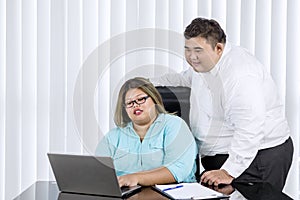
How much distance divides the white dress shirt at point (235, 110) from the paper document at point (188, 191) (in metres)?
0.32

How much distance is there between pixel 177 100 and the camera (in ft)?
8.48

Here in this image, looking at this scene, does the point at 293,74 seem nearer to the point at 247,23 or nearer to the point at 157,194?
the point at 247,23

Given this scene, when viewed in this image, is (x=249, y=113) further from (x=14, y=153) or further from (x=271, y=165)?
(x=14, y=153)

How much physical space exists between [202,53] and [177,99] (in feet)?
0.91

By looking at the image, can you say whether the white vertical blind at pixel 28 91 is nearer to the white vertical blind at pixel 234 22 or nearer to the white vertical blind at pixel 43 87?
the white vertical blind at pixel 43 87

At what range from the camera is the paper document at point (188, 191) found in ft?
6.04

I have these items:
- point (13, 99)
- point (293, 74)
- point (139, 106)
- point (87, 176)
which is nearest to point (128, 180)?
point (87, 176)

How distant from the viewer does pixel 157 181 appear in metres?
2.06

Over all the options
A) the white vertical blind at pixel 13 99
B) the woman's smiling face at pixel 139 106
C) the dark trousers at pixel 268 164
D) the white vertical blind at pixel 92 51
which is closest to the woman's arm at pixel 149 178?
the woman's smiling face at pixel 139 106

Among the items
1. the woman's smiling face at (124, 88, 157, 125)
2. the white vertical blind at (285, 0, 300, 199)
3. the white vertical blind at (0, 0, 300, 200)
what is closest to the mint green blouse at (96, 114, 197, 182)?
the woman's smiling face at (124, 88, 157, 125)

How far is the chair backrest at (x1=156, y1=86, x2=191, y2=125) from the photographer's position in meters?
2.54

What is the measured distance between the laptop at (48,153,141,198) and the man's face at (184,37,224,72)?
2.39 feet

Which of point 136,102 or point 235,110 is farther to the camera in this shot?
point 235,110

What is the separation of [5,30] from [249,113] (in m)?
1.63
